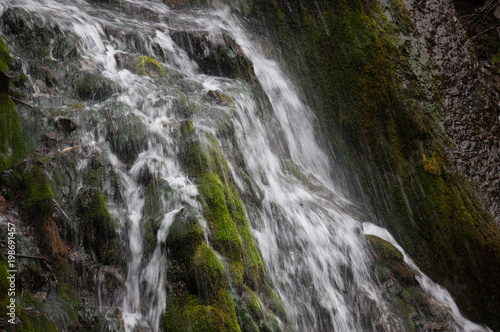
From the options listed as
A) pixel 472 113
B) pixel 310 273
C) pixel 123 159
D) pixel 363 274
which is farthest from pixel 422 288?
pixel 123 159

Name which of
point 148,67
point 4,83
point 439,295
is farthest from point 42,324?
point 439,295

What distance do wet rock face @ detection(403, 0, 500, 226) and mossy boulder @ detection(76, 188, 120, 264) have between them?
6.45 metres

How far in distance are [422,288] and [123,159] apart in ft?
17.5

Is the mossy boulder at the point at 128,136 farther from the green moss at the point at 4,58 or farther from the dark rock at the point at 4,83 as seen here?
the green moss at the point at 4,58

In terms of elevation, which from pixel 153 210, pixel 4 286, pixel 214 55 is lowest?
pixel 4 286

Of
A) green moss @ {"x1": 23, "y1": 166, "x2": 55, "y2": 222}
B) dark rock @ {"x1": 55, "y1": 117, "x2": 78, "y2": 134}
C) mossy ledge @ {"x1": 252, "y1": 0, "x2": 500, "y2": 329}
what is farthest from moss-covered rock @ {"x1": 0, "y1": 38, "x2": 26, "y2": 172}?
mossy ledge @ {"x1": 252, "y1": 0, "x2": 500, "y2": 329}

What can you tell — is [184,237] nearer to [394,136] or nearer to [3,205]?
[3,205]

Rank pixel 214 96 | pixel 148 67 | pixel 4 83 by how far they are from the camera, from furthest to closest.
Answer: pixel 214 96 → pixel 148 67 → pixel 4 83

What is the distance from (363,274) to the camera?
6008 mm

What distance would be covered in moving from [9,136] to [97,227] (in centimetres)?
142

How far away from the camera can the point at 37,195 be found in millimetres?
3797

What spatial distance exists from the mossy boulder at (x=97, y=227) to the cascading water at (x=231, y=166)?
0.53 ft

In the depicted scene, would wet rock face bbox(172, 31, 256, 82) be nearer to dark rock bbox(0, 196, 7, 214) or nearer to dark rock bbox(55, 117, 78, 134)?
dark rock bbox(55, 117, 78, 134)

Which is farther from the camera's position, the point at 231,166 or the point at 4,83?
the point at 231,166
